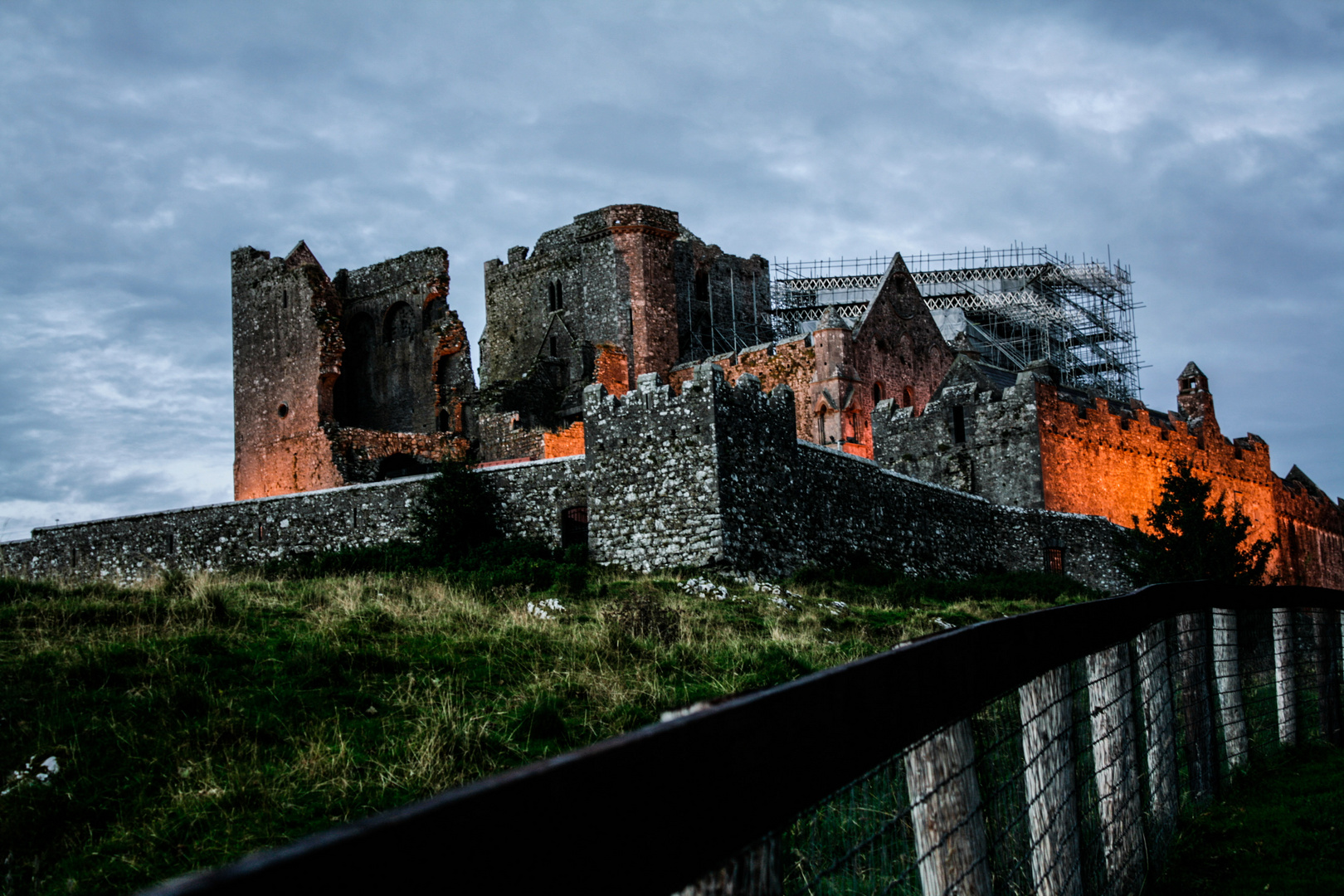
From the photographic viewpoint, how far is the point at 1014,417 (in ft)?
96.1

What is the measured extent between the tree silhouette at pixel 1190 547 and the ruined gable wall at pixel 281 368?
24.6 m

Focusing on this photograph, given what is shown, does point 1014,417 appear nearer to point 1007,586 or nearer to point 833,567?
point 1007,586

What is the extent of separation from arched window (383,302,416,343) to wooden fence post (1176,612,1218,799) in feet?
125

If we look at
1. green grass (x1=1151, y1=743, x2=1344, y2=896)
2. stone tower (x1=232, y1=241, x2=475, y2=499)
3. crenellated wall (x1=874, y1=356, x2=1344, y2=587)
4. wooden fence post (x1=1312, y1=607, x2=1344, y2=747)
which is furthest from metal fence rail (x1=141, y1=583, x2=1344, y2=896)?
stone tower (x1=232, y1=241, x2=475, y2=499)

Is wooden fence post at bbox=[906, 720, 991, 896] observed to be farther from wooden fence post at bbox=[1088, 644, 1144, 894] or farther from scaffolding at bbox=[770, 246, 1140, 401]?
scaffolding at bbox=[770, 246, 1140, 401]

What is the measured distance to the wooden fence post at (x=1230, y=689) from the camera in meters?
7.45

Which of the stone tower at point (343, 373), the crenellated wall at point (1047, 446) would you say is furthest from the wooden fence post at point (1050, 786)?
the stone tower at point (343, 373)

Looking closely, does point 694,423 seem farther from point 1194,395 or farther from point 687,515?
point 1194,395

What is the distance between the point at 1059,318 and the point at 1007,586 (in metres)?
37.9

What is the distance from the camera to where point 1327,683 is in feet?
28.6

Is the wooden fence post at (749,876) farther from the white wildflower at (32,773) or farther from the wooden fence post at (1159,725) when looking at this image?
the white wildflower at (32,773)

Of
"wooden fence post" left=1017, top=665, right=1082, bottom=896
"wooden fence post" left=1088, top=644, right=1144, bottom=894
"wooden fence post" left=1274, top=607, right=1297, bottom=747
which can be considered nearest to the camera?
"wooden fence post" left=1017, top=665, right=1082, bottom=896

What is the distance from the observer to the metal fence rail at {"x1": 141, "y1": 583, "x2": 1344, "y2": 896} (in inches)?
51.3

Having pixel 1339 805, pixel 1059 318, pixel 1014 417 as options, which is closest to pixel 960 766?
pixel 1339 805
